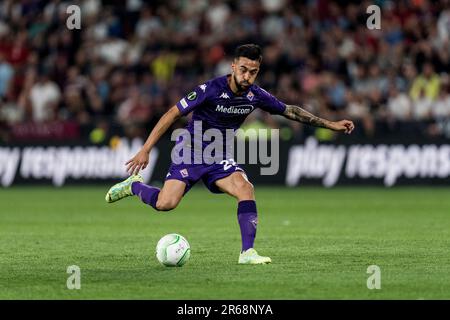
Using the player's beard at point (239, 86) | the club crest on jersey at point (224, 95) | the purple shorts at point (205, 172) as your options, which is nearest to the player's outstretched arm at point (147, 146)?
the club crest on jersey at point (224, 95)

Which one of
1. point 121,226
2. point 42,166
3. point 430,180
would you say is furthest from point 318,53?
point 121,226

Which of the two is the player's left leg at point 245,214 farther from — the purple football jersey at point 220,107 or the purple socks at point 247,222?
the purple football jersey at point 220,107

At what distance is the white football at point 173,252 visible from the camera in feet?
33.3

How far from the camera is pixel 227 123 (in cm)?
1076

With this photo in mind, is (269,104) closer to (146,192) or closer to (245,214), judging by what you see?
(245,214)

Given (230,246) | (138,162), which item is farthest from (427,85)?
(138,162)

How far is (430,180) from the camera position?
70.8ft

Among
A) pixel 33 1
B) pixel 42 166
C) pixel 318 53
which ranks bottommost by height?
pixel 42 166

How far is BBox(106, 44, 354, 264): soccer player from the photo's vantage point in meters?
10.2

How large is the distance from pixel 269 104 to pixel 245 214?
121 centimetres

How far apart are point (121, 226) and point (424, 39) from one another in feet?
34.7

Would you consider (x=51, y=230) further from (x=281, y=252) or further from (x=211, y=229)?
(x=281, y=252)

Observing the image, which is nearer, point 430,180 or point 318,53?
point 430,180
